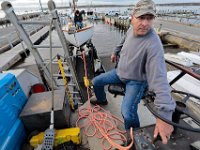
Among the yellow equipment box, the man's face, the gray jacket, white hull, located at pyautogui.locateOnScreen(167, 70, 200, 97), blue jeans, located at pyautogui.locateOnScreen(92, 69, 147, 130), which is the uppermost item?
the man's face

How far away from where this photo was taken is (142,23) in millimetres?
2199

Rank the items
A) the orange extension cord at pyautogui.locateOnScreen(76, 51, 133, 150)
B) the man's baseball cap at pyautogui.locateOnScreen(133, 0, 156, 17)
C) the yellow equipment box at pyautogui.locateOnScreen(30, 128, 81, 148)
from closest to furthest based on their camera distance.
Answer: the man's baseball cap at pyautogui.locateOnScreen(133, 0, 156, 17), the yellow equipment box at pyautogui.locateOnScreen(30, 128, 81, 148), the orange extension cord at pyautogui.locateOnScreen(76, 51, 133, 150)

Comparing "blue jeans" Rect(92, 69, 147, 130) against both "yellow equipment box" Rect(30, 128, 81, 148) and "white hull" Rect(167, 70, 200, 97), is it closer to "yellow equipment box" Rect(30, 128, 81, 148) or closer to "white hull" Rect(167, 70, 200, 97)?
"yellow equipment box" Rect(30, 128, 81, 148)

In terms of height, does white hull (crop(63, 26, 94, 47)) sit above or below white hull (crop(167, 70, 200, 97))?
below

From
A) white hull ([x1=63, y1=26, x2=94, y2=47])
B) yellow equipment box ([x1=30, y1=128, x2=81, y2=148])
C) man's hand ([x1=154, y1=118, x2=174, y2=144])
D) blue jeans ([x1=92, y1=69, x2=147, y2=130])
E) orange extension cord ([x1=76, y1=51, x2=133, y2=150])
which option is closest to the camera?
man's hand ([x1=154, y1=118, x2=174, y2=144])

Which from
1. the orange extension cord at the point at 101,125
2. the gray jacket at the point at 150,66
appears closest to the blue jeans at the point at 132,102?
the gray jacket at the point at 150,66

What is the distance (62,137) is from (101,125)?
2.50 feet

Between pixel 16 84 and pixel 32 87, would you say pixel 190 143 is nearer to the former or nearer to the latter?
pixel 16 84

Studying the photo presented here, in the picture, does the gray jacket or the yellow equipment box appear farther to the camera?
the yellow equipment box

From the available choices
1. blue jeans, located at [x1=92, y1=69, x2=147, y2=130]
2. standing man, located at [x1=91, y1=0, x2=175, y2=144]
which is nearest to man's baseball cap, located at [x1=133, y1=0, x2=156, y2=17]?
standing man, located at [x1=91, y1=0, x2=175, y2=144]

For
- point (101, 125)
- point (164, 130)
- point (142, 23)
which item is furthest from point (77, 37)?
point (164, 130)

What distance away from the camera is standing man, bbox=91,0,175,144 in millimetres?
1759

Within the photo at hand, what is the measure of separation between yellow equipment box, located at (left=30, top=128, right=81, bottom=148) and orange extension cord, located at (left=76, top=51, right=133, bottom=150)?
0.97 ft

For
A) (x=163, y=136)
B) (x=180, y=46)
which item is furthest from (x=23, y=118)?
(x=180, y=46)
